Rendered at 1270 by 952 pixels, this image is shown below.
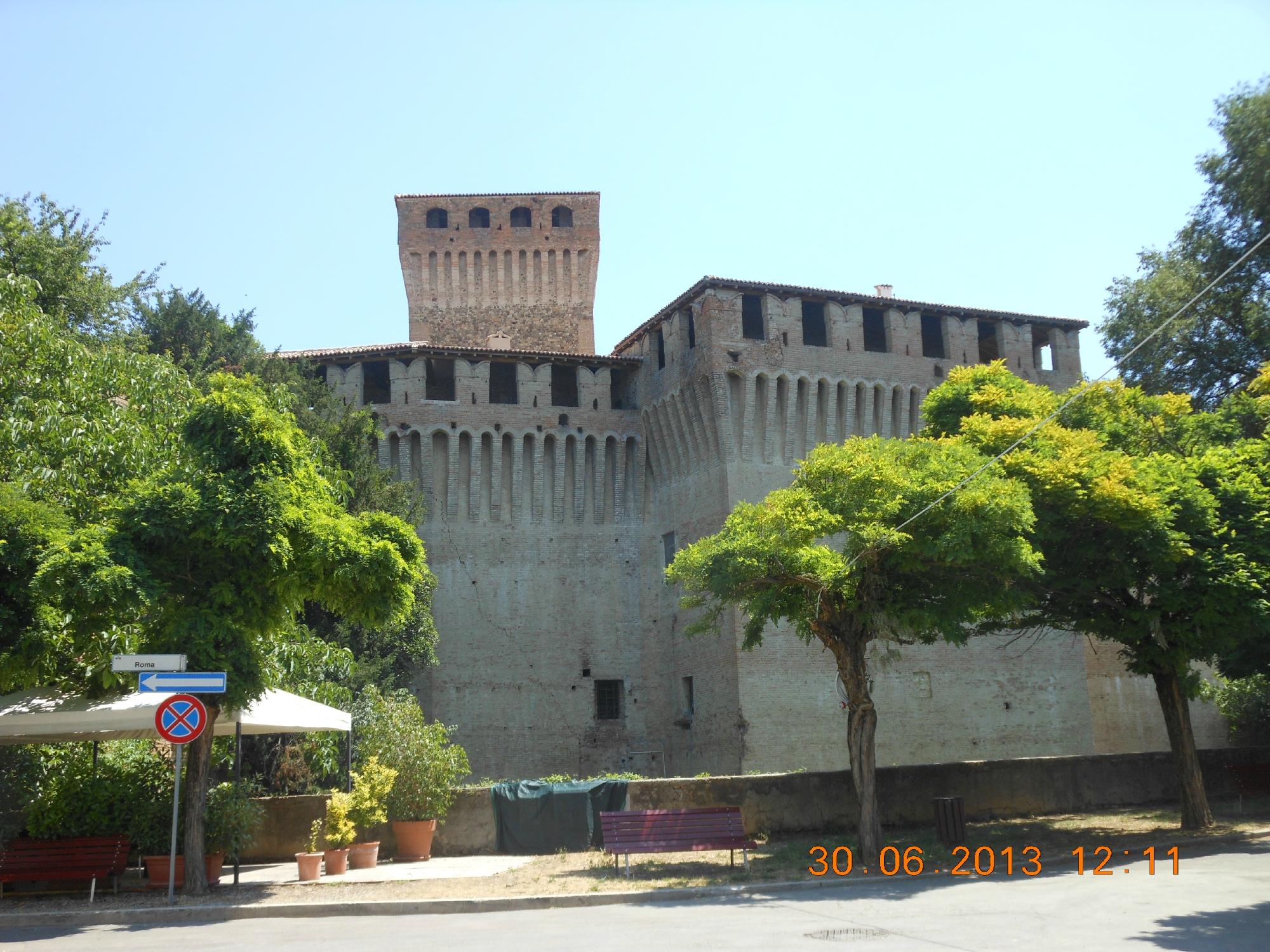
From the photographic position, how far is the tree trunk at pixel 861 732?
46.8ft

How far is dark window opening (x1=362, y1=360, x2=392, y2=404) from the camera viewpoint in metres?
29.9

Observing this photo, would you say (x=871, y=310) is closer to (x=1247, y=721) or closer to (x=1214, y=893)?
(x=1247, y=721)

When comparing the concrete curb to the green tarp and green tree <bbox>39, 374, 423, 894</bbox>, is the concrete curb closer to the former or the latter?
green tree <bbox>39, 374, 423, 894</bbox>

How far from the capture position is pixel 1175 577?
16094 mm

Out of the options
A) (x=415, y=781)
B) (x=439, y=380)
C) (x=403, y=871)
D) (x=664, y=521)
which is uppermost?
(x=439, y=380)

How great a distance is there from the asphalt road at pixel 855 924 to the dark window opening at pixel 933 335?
18636mm

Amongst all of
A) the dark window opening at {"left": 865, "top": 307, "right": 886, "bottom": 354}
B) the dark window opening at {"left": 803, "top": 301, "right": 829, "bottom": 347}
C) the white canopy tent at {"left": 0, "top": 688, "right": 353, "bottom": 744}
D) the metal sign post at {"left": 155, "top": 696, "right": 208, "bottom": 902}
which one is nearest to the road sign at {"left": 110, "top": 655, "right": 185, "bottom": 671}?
the metal sign post at {"left": 155, "top": 696, "right": 208, "bottom": 902}

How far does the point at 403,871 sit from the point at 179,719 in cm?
465

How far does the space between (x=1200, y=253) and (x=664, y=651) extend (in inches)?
647

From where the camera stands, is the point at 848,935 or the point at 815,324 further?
the point at 815,324

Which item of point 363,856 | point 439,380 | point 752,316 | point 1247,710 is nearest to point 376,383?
point 439,380

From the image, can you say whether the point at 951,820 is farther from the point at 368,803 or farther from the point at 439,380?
the point at 439,380

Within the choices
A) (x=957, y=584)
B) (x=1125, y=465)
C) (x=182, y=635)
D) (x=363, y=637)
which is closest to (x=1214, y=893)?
(x=957, y=584)

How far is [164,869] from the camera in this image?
12.9 meters
